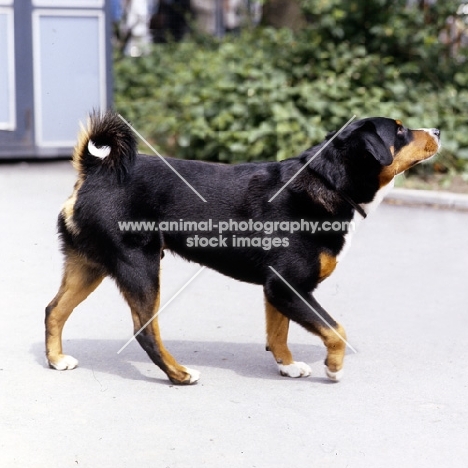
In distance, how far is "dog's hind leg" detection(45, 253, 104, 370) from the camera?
5117 mm

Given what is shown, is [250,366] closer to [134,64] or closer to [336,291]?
[336,291]

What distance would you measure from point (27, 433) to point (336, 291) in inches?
129

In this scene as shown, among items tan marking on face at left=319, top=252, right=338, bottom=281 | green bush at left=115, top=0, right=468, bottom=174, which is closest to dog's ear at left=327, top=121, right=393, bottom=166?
tan marking on face at left=319, top=252, right=338, bottom=281

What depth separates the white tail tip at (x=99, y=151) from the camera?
4883 millimetres

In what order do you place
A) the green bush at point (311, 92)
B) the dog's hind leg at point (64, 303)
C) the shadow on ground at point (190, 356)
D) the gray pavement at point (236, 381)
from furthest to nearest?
the green bush at point (311, 92)
the shadow on ground at point (190, 356)
the dog's hind leg at point (64, 303)
the gray pavement at point (236, 381)

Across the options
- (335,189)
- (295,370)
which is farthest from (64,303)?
(335,189)

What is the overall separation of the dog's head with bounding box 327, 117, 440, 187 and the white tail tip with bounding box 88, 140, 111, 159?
1.20 m

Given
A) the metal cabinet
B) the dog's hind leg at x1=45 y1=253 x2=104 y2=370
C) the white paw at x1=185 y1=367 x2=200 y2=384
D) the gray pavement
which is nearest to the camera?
the gray pavement

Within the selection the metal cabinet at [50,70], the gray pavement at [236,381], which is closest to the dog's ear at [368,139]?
the gray pavement at [236,381]

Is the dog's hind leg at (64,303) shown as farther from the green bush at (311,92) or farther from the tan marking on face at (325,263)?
the green bush at (311,92)

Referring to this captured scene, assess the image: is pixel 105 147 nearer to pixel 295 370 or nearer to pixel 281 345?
pixel 281 345

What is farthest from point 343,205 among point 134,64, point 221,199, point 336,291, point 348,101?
point 134,64

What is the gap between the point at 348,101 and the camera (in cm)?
1143

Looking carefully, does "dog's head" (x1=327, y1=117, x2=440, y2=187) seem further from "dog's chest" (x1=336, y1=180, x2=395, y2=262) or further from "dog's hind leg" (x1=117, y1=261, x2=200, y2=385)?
"dog's hind leg" (x1=117, y1=261, x2=200, y2=385)
